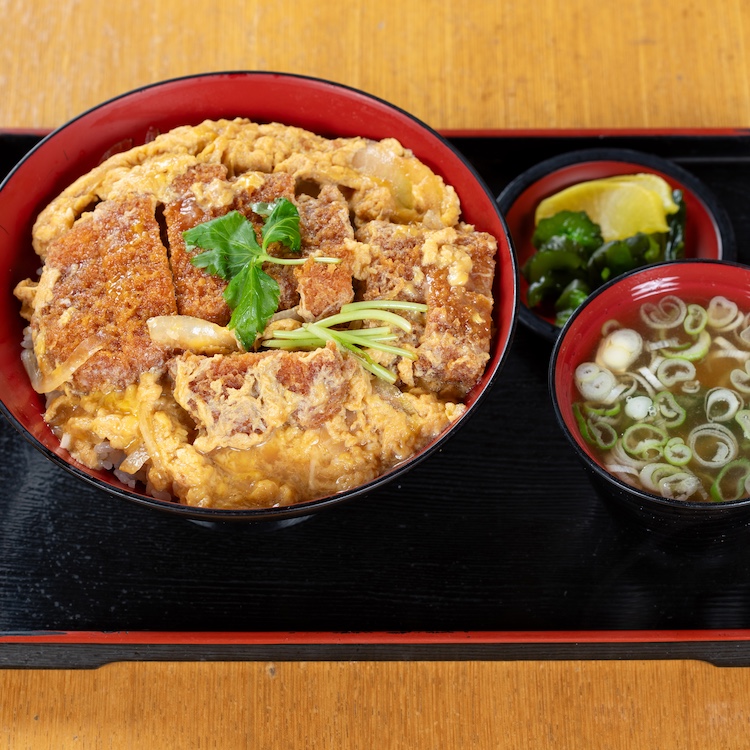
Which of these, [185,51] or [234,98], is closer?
[234,98]

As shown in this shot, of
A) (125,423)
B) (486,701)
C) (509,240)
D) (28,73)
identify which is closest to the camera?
(125,423)

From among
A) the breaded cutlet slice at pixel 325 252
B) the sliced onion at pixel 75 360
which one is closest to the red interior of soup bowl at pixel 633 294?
the breaded cutlet slice at pixel 325 252

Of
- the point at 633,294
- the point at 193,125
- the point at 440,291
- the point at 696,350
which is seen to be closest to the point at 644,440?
the point at 696,350

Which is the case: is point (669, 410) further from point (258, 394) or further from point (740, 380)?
point (258, 394)

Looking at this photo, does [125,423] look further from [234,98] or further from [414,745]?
[414,745]

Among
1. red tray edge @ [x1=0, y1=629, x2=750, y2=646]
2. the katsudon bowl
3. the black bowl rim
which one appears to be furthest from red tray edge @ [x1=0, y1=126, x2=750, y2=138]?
red tray edge @ [x1=0, y1=629, x2=750, y2=646]

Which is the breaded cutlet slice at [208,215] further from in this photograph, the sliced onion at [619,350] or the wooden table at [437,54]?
the wooden table at [437,54]

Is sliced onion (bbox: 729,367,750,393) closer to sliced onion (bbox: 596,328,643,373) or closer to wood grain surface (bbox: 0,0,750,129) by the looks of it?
sliced onion (bbox: 596,328,643,373)

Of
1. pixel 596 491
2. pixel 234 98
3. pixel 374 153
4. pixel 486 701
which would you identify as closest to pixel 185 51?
pixel 234 98
